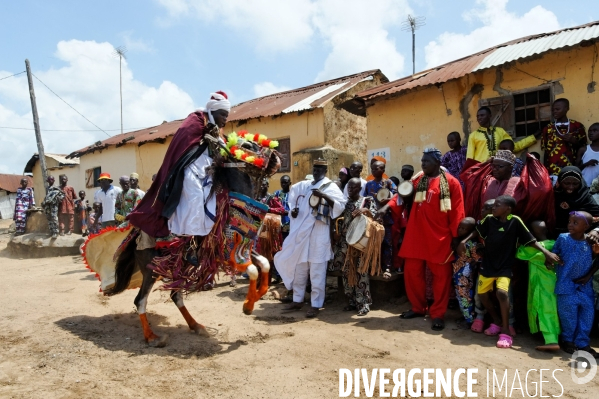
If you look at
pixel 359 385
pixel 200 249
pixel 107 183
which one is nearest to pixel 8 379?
pixel 200 249

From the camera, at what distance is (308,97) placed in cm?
1279

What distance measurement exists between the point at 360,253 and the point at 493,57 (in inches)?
150

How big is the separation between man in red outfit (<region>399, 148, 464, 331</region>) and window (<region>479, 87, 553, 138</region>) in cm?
245

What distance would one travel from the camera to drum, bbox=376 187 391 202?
622cm

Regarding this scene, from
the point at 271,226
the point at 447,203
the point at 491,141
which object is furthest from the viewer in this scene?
the point at 271,226

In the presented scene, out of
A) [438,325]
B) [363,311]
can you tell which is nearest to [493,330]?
[438,325]

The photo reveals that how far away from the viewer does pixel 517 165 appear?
18.0ft

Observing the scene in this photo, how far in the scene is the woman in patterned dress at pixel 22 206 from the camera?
13.9 m

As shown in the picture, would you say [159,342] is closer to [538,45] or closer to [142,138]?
[538,45]

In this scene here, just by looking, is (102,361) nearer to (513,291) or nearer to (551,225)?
(513,291)

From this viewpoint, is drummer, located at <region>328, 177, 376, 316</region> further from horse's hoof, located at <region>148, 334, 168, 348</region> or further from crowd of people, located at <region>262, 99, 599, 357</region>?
horse's hoof, located at <region>148, 334, 168, 348</region>

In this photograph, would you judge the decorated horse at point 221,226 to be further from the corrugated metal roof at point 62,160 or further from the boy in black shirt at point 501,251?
the corrugated metal roof at point 62,160

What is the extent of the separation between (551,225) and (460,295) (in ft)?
4.15

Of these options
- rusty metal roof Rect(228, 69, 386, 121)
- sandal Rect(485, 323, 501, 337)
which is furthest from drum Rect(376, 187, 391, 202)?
rusty metal roof Rect(228, 69, 386, 121)
